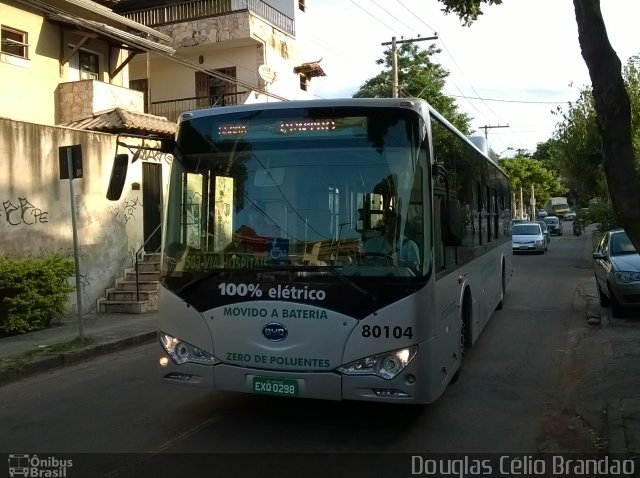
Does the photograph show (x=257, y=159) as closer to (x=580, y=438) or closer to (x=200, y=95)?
(x=580, y=438)

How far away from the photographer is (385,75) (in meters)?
36.4

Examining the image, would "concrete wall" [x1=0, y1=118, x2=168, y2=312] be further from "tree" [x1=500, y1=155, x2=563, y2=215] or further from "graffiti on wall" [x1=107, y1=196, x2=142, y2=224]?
"tree" [x1=500, y1=155, x2=563, y2=215]

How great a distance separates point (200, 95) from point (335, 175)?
2134 centimetres

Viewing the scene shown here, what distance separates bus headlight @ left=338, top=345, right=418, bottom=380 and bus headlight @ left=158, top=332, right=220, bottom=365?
1152mm

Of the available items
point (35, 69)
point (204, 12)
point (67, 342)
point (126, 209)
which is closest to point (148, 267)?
point (126, 209)

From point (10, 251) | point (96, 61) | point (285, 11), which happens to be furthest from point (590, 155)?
point (10, 251)

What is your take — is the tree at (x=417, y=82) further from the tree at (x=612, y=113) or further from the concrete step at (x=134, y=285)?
the tree at (x=612, y=113)

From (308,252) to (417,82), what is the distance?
30753mm

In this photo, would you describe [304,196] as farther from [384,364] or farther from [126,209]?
[126,209]

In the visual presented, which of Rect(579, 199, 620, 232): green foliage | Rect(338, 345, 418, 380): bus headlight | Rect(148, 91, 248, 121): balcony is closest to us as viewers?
Rect(338, 345, 418, 380): bus headlight

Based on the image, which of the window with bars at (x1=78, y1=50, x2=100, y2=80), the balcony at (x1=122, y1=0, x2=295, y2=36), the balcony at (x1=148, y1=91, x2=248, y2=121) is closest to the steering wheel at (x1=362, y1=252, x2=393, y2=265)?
the window with bars at (x1=78, y1=50, x2=100, y2=80)

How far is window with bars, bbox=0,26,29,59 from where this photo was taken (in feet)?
49.9

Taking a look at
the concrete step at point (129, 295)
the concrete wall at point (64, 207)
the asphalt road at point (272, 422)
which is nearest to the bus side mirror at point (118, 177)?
the asphalt road at point (272, 422)

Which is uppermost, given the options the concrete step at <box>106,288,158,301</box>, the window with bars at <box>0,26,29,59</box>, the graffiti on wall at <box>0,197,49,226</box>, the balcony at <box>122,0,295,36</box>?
the balcony at <box>122,0,295,36</box>
